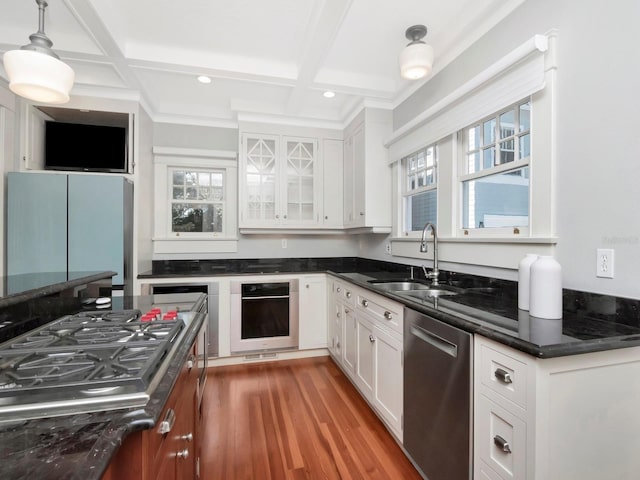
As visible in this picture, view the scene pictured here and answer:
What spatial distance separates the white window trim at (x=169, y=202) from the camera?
11.1ft

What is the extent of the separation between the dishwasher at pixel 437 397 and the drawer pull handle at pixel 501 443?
11cm

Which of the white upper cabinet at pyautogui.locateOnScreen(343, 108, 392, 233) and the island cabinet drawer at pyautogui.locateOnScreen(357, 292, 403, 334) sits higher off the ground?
the white upper cabinet at pyautogui.locateOnScreen(343, 108, 392, 233)

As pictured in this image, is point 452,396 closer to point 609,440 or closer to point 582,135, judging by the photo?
point 609,440

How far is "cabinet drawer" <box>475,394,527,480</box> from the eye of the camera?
1.05 m

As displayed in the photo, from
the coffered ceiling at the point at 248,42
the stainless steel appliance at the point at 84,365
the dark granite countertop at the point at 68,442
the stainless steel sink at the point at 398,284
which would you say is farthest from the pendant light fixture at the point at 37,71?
the stainless steel sink at the point at 398,284

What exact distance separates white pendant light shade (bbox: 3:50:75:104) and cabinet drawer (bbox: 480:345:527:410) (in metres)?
2.00

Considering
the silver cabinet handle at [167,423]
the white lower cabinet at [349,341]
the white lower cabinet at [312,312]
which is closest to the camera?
the silver cabinet handle at [167,423]

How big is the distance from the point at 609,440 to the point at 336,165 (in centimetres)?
304

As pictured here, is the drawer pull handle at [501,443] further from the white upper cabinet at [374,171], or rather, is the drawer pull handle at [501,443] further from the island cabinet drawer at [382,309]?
the white upper cabinet at [374,171]

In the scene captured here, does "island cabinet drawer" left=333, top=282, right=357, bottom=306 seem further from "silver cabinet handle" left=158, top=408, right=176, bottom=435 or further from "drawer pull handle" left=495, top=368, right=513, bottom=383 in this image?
"silver cabinet handle" left=158, top=408, right=176, bottom=435

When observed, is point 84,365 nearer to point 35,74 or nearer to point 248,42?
point 35,74

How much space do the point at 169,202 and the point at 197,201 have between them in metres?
0.29

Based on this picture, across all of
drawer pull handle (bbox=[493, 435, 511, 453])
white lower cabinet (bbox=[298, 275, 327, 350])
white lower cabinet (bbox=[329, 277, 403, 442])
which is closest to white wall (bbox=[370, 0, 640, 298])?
drawer pull handle (bbox=[493, 435, 511, 453])

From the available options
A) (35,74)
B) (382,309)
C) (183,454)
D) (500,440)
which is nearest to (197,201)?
(35,74)
